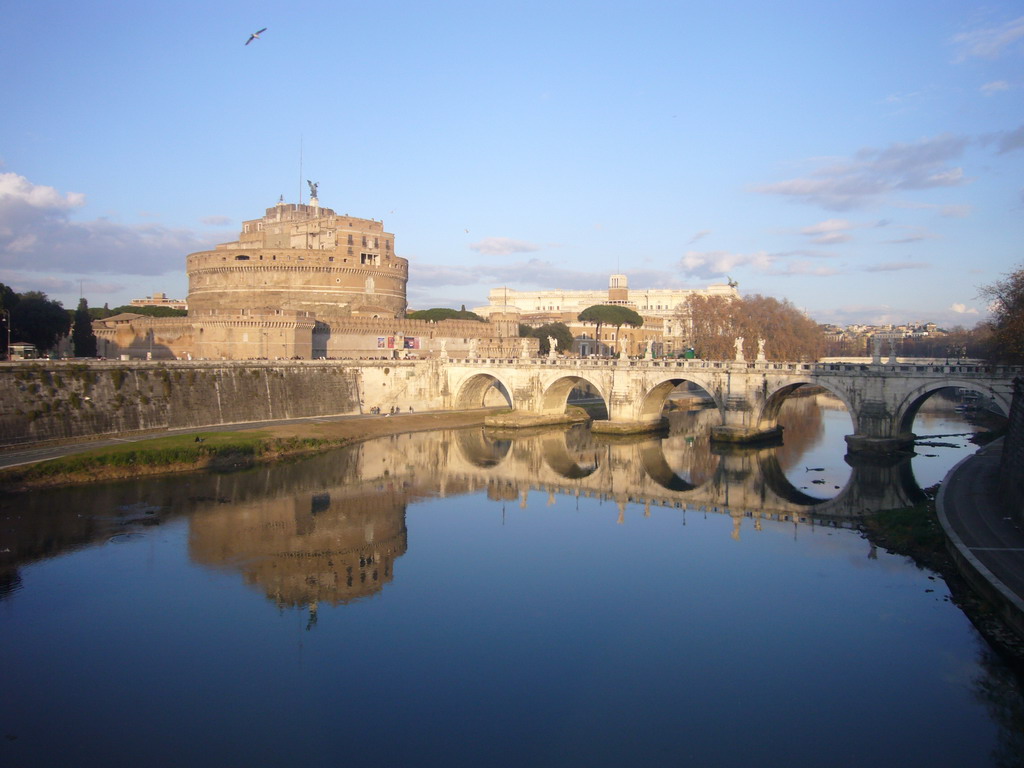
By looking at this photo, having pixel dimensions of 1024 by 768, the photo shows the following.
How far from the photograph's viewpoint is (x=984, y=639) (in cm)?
1446

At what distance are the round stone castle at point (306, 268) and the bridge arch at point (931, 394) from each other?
35.7m

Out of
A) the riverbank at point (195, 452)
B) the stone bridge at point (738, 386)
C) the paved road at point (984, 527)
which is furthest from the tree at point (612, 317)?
the paved road at point (984, 527)

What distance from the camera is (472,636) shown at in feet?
50.1

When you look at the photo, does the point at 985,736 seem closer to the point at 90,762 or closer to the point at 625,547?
the point at 625,547

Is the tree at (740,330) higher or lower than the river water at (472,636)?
higher

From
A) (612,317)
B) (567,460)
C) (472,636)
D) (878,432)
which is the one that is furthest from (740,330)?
(472,636)

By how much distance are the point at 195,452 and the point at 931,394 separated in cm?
2888

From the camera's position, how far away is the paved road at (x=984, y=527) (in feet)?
48.8

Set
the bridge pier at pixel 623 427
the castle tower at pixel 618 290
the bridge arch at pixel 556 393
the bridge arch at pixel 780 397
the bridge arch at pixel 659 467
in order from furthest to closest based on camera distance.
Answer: the castle tower at pixel 618 290 → the bridge arch at pixel 556 393 → the bridge pier at pixel 623 427 → the bridge arch at pixel 780 397 → the bridge arch at pixel 659 467

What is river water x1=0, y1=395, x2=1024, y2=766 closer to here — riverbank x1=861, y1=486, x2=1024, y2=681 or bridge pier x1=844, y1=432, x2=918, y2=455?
riverbank x1=861, y1=486, x2=1024, y2=681

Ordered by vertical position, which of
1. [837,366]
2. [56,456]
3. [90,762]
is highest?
[837,366]

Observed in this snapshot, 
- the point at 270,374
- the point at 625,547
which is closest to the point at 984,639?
the point at 625,547

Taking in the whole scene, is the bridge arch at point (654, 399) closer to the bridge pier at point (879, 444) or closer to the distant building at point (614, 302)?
the bridge pier at point (879, 444)

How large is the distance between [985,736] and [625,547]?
10926 mm
